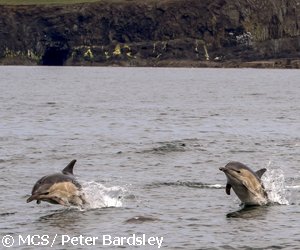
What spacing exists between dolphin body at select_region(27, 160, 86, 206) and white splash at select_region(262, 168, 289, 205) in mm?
7227

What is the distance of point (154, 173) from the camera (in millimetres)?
38625

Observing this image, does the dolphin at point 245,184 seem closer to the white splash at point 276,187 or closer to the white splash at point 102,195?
the white splash at point 276,187

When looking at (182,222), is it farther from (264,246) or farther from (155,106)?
(155,106)

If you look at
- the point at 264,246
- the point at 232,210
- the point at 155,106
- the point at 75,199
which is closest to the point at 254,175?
the point at 232,210

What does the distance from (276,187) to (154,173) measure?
7.40m

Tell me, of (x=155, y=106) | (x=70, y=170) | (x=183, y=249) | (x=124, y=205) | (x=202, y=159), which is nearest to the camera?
(x=183, y=249)

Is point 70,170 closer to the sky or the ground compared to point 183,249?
closer to the sky

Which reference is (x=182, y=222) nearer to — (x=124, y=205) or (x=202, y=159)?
(x=124, y=205)

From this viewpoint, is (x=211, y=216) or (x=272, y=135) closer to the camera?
(x=211, y=216)

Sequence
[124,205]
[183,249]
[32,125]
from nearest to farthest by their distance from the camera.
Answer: [183,249] < [124,205] < [32,125]

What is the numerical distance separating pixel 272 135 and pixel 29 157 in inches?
780

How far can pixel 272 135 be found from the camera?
57.8m

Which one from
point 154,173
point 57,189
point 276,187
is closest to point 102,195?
point 57,189

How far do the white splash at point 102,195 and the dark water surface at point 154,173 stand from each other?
50mm
